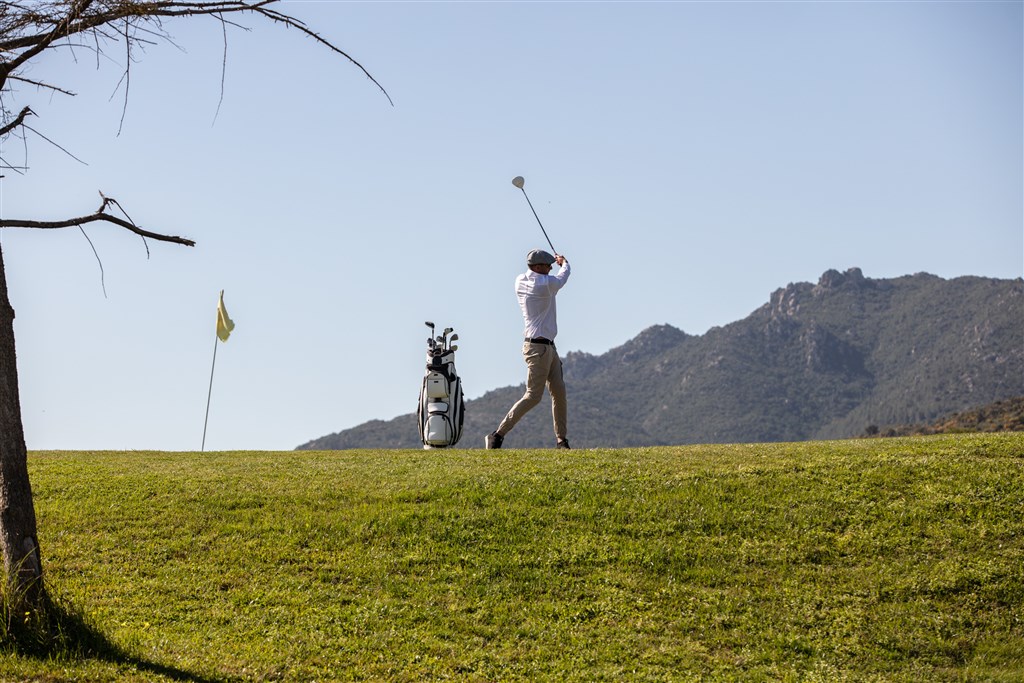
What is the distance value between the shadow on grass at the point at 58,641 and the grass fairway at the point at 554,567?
5 cm

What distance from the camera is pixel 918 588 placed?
1148 cm

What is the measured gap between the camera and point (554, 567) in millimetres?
11820

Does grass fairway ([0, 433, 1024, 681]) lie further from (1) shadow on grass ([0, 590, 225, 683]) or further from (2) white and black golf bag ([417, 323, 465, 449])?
(2) white and black golf bag ([417, 323, 465, 449])

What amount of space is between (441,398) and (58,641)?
32.9 feet

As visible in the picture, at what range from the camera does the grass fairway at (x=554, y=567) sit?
401 inches

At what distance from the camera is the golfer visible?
653 inches

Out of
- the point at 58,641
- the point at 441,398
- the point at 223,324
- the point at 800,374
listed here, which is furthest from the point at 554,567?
the point at 800,374

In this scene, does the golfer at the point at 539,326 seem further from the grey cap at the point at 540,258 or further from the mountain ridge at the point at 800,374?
the mountain ridge at the point at 800,374

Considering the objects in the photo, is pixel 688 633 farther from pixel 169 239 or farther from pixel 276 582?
pixel 169 239

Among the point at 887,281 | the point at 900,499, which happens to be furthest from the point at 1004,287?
the point at 900,499

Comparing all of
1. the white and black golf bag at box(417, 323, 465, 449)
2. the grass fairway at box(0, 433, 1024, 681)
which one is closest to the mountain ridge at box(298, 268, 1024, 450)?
Result: the white and black golf bag at box(417, 323, 465, 449)

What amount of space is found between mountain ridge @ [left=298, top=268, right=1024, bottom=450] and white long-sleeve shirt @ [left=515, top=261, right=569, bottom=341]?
71373 mm

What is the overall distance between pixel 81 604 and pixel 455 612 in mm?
3371

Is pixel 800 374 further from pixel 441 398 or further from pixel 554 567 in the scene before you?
pixel 554 567
